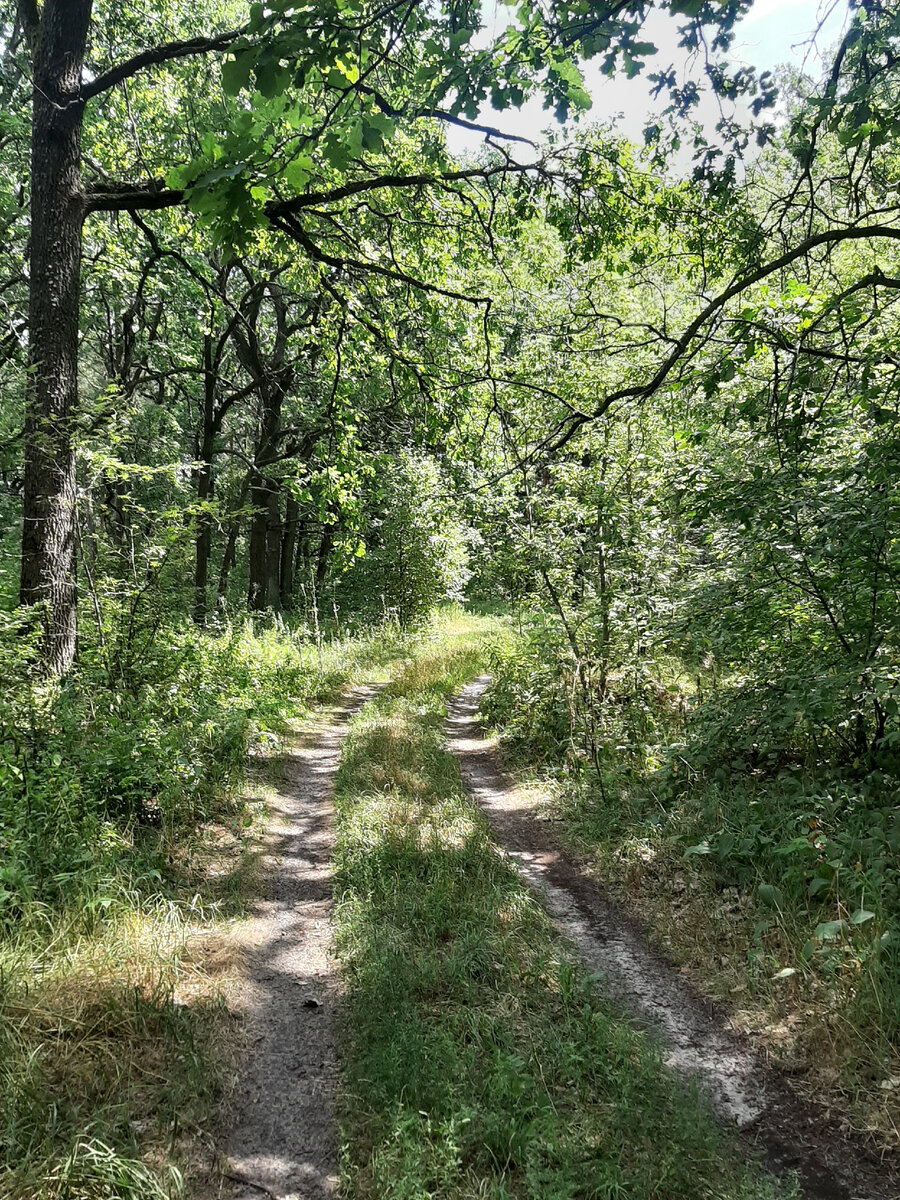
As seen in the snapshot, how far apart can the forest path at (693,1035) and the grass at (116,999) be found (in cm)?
228

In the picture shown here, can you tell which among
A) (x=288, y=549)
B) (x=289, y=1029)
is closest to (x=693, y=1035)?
(x=289, y=1029)

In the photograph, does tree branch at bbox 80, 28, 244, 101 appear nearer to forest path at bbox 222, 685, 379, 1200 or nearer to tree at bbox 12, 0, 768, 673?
tree at bbox 12, 0, 768, 673

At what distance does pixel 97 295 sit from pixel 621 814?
14171 mm

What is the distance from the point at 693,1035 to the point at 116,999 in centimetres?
302

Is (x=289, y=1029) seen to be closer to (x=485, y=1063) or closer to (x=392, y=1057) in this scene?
(x=392, y=1057)

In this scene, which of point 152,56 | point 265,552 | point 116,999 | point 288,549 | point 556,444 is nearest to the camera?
point 116,999

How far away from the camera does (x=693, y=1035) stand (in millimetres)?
3416

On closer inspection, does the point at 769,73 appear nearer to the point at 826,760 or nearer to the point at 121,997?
the point at 826,760

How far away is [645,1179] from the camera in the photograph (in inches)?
96.2

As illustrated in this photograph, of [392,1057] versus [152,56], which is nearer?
[392,1057]

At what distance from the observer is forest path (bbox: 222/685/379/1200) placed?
2598mm

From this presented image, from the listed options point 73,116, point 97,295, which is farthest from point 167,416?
point 73,116

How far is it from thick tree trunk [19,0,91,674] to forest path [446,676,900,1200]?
4.63m

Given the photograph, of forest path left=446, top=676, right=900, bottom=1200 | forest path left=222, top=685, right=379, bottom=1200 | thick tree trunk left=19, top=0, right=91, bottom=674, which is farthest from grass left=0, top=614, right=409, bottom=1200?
forest path left=446, top=676, right=900, bottom=1200
